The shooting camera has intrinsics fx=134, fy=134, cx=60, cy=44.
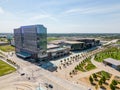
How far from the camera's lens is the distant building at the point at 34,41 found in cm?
9844

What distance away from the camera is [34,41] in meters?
100

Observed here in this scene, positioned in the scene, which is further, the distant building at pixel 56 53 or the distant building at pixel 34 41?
the distant building at pixel 56 53

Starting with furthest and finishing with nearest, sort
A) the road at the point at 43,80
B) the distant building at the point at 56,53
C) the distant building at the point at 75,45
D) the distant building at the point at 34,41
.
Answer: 1. the distant building at the point at 75,45
2. the distant building at the point at 56,53
3. the distant building at the point at 34,41
4. the road at the point at 43,80

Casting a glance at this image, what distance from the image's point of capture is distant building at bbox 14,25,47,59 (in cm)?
9844

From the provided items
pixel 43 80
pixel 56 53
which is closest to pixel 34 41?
pixel 56 53

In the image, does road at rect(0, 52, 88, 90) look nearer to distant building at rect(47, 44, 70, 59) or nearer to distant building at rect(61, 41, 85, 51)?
distant building at rect(47, 44, 70, 59)

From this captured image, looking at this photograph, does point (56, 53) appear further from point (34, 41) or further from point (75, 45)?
point (75, 45)

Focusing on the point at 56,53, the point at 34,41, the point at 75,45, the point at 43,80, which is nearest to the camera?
the point at 43,80

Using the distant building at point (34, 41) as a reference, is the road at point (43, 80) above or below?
below

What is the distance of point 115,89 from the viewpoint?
56594 mm

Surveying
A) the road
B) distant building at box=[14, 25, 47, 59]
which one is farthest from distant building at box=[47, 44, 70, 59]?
the road

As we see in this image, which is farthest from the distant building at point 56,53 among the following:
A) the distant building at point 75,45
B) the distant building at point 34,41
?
the distant building at point 75,45

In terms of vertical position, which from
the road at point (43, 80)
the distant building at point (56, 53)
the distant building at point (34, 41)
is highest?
the distant building at point (34, 41)

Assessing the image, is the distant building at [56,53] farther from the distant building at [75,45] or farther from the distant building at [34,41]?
the distant building at [75,45]
